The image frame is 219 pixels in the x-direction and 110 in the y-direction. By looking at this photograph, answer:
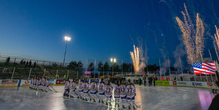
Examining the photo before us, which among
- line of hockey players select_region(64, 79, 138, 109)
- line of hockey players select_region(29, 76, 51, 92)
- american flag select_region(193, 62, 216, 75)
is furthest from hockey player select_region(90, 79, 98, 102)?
american flag select_region(193, 62, 216, 75)

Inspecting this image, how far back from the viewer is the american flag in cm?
2071

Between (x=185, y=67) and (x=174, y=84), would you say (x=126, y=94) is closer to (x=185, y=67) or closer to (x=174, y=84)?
(x=174, y=84)

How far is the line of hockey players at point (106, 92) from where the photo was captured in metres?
7.38

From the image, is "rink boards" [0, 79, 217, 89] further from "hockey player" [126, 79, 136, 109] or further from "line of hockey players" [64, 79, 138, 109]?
"hockey player" [126, 79, 136, 109]

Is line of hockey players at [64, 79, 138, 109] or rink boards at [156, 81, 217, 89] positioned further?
rink boards at [156, 81, 217, 89]

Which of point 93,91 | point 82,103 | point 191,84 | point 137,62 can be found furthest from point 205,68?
point 82,103

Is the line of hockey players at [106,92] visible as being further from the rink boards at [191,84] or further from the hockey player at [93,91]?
the rink boards at [191,84]

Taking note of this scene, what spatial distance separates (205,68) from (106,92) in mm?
22842

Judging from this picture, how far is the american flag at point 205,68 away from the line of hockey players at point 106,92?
21.2 metres

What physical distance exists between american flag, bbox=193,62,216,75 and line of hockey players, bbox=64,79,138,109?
2121 centimetres

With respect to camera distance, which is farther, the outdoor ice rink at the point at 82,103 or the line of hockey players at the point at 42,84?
the line of hockey players at the point at 42,84

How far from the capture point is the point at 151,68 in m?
63.0

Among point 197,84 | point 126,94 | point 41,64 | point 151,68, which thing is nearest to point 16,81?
point 41,64

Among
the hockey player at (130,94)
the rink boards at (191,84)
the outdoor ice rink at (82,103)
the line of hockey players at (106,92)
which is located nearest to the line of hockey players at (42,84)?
the outdoor ice rink at (82,103)
